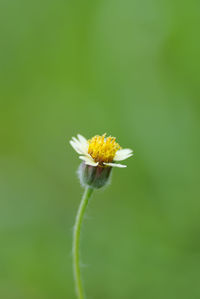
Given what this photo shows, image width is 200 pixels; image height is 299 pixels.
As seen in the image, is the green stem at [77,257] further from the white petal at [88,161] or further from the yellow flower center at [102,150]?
the yellow flower center at [102,150]

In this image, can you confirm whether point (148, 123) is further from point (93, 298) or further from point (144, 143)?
point (93, 298)

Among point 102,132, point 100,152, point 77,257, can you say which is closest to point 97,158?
point 100,152

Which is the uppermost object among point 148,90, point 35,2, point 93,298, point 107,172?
point 35,2

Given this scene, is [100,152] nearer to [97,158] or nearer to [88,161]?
[97,158]

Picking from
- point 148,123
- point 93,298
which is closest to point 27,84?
point 148,123

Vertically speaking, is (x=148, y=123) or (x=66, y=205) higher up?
(x=148, y=123)

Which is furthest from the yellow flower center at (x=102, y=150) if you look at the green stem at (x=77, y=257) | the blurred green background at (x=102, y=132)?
the blurred green background at (x=102, y=132)

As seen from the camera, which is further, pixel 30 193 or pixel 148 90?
pixel 148 90
